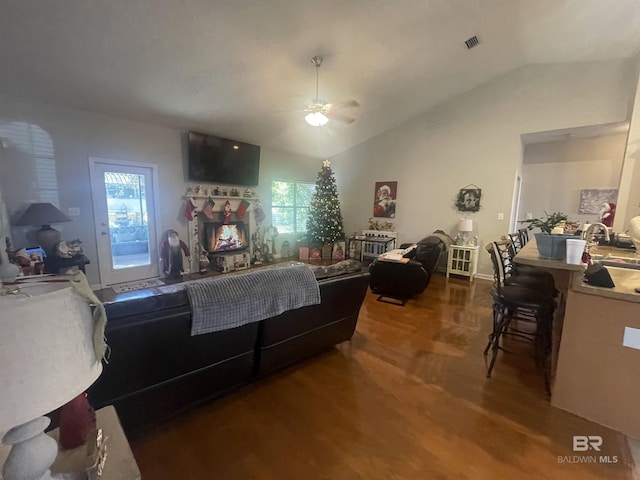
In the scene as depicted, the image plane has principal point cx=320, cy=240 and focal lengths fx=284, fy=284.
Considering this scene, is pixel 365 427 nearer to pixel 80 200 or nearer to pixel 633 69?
pixel 80 200

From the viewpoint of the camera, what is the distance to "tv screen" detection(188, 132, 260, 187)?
5.02 meters

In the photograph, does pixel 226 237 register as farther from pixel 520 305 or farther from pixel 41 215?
pixel 520 305

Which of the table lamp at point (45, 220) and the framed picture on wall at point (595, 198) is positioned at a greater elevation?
the framed picture on wall at point (595, 198)

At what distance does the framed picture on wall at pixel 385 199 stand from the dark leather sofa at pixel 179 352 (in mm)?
4512

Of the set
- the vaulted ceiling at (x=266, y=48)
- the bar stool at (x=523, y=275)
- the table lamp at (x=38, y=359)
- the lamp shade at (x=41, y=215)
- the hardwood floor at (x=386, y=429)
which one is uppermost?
the vaulted ceiling at (x=266, y=48)

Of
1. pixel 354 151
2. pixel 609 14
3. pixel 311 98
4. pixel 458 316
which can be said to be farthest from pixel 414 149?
pixel 458 316

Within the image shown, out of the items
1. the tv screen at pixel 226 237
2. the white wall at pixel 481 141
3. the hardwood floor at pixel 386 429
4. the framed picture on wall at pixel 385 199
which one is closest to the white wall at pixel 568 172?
the white wall at pixel 481 141

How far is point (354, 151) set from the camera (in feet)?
23.3

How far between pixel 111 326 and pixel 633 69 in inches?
267

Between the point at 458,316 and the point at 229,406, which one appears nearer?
the point at 229,406

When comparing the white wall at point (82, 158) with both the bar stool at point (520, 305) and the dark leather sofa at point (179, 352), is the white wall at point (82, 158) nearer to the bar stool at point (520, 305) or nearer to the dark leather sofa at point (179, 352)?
the dark leather sofa at point (179, 352)

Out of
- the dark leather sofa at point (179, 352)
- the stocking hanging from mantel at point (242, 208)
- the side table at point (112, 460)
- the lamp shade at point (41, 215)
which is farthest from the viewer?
the stocking hanging from mantel at point (242, 208)

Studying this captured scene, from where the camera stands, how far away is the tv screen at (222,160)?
5.02 meters

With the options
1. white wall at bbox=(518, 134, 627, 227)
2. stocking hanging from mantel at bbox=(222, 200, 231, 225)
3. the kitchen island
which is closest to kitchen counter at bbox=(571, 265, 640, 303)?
the kitchen island
